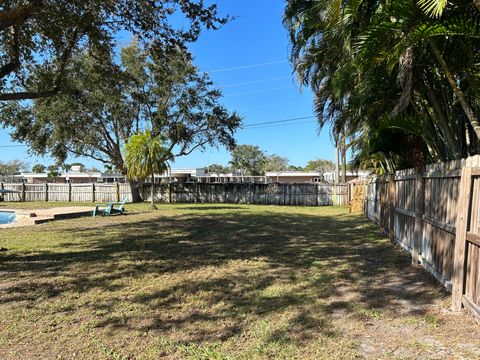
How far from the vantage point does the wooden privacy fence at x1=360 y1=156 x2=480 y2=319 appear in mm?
4145

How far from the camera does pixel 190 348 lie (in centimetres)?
363

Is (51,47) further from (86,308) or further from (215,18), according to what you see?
(86,308)

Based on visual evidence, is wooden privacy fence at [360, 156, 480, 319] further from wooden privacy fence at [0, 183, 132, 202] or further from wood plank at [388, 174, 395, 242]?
wooden privacy fence at [0, 183, 132, 202]

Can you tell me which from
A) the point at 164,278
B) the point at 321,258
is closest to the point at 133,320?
the point at 164,278

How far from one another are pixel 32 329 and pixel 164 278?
2.27m

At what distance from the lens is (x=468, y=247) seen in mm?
4250

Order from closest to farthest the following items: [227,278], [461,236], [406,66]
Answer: [461,236]
[406,66]
[227,278]

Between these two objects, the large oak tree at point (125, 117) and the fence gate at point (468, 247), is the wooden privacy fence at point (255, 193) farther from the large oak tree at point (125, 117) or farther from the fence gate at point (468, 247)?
the fence gate at point (468, 247)

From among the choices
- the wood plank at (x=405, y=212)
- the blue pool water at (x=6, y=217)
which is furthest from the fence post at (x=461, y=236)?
the blue pool water at (x=6, y=217)

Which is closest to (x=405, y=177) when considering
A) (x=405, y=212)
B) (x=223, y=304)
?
(x=405, y=212)

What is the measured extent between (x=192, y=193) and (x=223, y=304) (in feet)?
86.0

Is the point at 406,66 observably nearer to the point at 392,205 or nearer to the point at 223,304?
the point at 223,304

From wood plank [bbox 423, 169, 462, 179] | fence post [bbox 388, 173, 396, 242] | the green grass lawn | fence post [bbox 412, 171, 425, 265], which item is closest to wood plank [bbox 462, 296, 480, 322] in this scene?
the green grass lawn

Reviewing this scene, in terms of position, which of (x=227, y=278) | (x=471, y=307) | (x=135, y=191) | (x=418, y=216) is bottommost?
(x=135, y=191)
